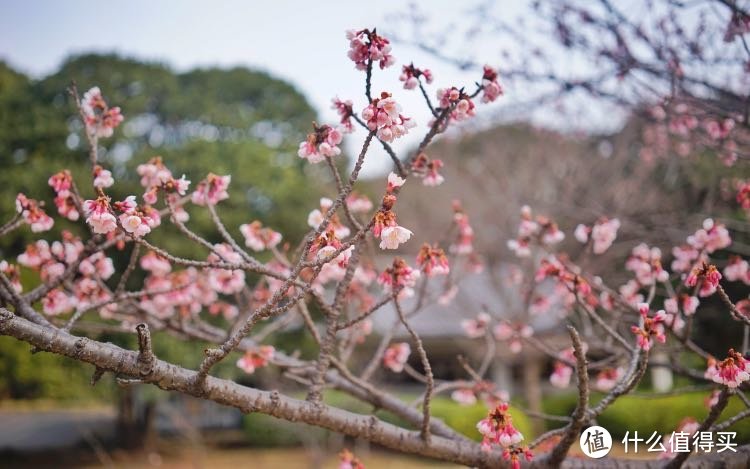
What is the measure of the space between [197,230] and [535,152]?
742cm

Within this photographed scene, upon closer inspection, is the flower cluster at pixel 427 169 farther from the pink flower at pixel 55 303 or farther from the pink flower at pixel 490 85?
the pink flower at pixel 55 303

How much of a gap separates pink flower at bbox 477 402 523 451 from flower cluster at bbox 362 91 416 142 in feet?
3.34

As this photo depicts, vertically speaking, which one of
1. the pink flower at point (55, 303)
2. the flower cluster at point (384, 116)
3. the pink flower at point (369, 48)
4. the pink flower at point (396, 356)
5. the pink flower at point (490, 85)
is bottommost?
the pink flower at point (55, 303)

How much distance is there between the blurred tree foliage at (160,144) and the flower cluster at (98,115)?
20.8 feet

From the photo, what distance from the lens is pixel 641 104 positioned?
162 inches

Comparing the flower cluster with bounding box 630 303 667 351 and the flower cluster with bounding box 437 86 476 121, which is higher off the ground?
the flower cluster with bounding box 437 86 476 121

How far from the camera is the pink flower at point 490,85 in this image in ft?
7.39

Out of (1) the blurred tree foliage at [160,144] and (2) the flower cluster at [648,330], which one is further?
(1) the blurred tree foliage at [160,144]

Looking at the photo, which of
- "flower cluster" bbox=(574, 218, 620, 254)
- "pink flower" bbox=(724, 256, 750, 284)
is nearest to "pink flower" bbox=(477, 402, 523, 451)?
"flower cluster" bbox=(574, 218, 620, 254)

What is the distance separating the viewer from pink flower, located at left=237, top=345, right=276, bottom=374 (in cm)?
283

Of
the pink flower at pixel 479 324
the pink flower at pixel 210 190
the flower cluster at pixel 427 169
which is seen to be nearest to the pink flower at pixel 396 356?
the pink flower at pixel 479 324

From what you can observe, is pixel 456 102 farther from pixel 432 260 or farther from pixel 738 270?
pixel 738 270

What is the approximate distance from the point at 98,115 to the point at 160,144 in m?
8.29

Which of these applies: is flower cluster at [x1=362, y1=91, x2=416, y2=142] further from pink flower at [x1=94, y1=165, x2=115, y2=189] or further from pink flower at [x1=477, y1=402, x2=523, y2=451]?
pink flower at [x1=94, y1=165, x2=115, y2=189]
